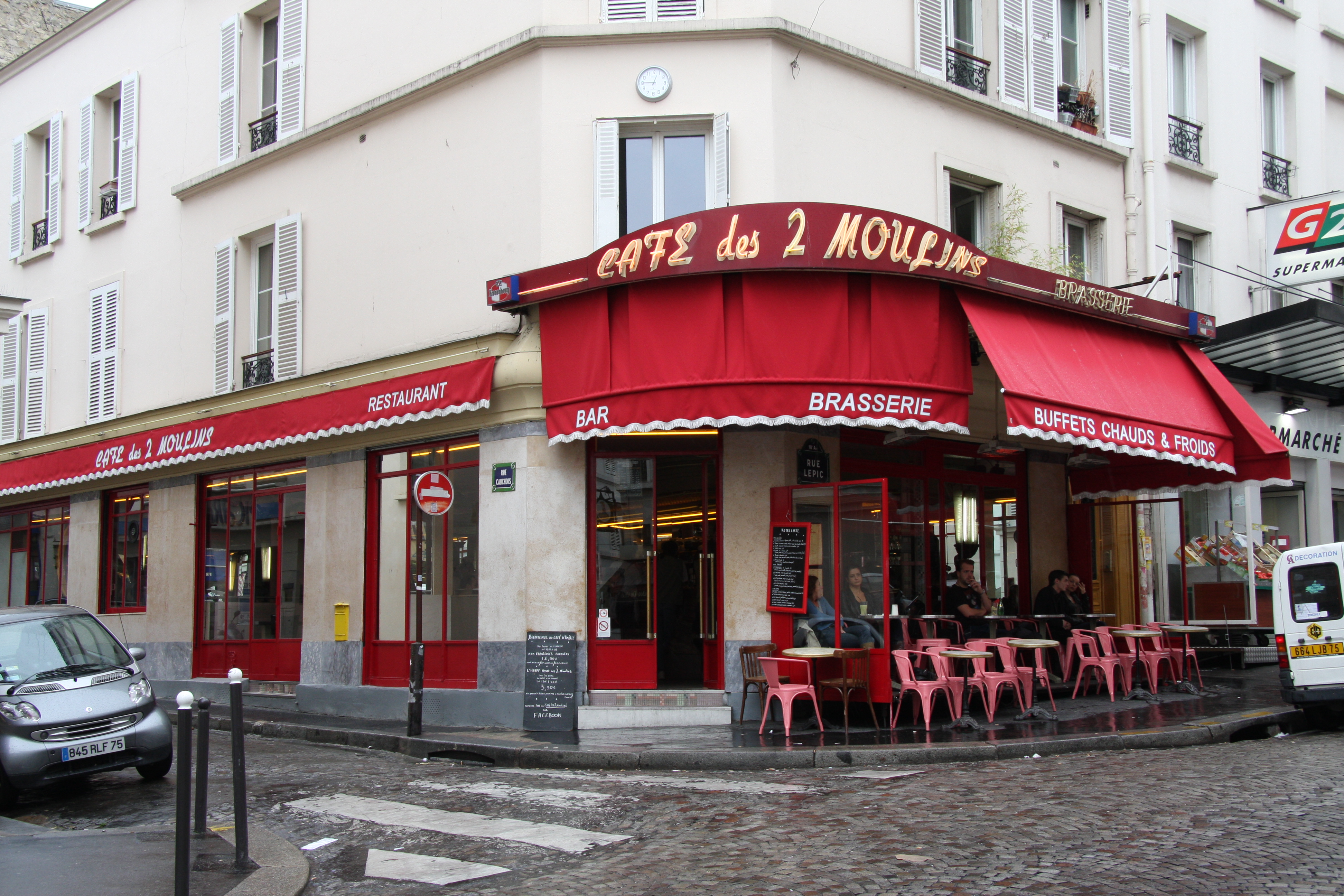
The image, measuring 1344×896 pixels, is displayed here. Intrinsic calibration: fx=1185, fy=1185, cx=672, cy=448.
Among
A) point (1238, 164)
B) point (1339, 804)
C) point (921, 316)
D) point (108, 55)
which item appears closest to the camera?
point (1339, 804)

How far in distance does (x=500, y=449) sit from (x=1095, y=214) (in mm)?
8886

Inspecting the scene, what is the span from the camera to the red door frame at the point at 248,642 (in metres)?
15.8

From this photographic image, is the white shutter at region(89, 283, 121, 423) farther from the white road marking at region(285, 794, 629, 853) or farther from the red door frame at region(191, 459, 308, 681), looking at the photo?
the white road marking at region(285, 794, 629, 853)

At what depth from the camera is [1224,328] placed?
16141 millimetres

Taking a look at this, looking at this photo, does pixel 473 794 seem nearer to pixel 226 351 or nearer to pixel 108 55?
pixel 226 351

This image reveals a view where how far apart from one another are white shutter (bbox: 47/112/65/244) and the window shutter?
45.5ft

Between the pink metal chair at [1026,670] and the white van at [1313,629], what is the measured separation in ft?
7.30

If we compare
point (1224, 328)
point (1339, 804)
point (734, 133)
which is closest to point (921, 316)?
point (734, 133)

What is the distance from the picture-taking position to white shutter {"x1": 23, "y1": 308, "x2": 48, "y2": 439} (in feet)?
68.1

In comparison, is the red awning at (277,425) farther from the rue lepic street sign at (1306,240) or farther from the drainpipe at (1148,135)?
the rue lepic street sign at (1306,240)

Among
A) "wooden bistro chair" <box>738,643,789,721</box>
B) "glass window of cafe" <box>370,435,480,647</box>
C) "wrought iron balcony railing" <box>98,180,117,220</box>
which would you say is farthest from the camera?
"wrought iron balcony railing" <box>98,180,117,220</box>

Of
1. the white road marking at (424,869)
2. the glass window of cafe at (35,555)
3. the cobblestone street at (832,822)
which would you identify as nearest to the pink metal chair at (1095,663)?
the cobblestone street at (832,822)

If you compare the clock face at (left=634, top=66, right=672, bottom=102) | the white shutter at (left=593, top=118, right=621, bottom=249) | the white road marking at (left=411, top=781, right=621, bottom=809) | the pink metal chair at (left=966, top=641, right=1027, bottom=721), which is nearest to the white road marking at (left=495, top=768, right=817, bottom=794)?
the white road marking at (left=411, top=781, right=621, bottom=809)

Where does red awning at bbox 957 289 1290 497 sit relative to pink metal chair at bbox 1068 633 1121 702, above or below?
above
